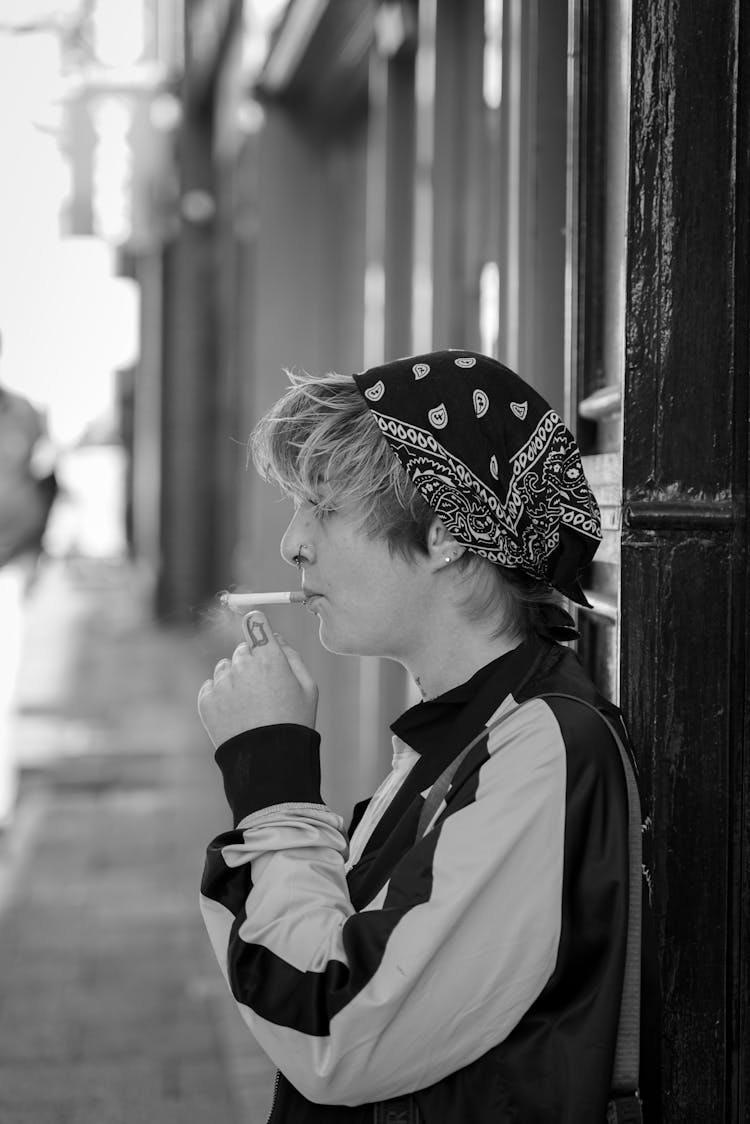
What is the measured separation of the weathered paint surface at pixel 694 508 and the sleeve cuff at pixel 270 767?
1.64ft

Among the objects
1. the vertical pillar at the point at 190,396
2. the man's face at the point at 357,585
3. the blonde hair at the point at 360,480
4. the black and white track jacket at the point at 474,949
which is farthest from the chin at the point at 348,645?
the vertical pillar at the point at 190,396

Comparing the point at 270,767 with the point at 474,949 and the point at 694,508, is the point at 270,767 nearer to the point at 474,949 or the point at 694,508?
the point at 474,949

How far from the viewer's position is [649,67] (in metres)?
1.67

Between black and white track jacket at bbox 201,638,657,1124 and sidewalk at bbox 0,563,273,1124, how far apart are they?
81.3 inches

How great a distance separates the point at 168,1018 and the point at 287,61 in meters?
4.11

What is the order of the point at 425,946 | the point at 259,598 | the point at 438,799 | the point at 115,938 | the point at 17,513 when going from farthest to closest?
1. the point at 17,513
2. the point at 115,938
3. the point at 259,598
4. the point at 438,799
5. the point at 425,946

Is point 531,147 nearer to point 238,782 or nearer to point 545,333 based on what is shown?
point 545,333

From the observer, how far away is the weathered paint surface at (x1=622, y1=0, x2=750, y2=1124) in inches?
65.4

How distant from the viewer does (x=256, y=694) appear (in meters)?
1.44

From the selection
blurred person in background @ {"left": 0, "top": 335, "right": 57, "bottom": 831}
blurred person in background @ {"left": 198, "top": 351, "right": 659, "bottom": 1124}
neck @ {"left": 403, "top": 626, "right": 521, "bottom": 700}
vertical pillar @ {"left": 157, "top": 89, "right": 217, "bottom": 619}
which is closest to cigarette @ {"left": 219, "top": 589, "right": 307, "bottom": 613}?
blurred person in background @ {"left": 198, "top": 351, "right": 659, "bottom": 1124}

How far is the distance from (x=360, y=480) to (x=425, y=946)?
0.53 meters

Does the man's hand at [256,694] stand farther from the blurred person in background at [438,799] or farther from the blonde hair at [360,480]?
the blonde hair at [360,480]

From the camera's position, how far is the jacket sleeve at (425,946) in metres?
1.24

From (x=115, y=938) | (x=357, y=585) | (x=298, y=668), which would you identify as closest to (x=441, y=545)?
(x=357, y=585)
